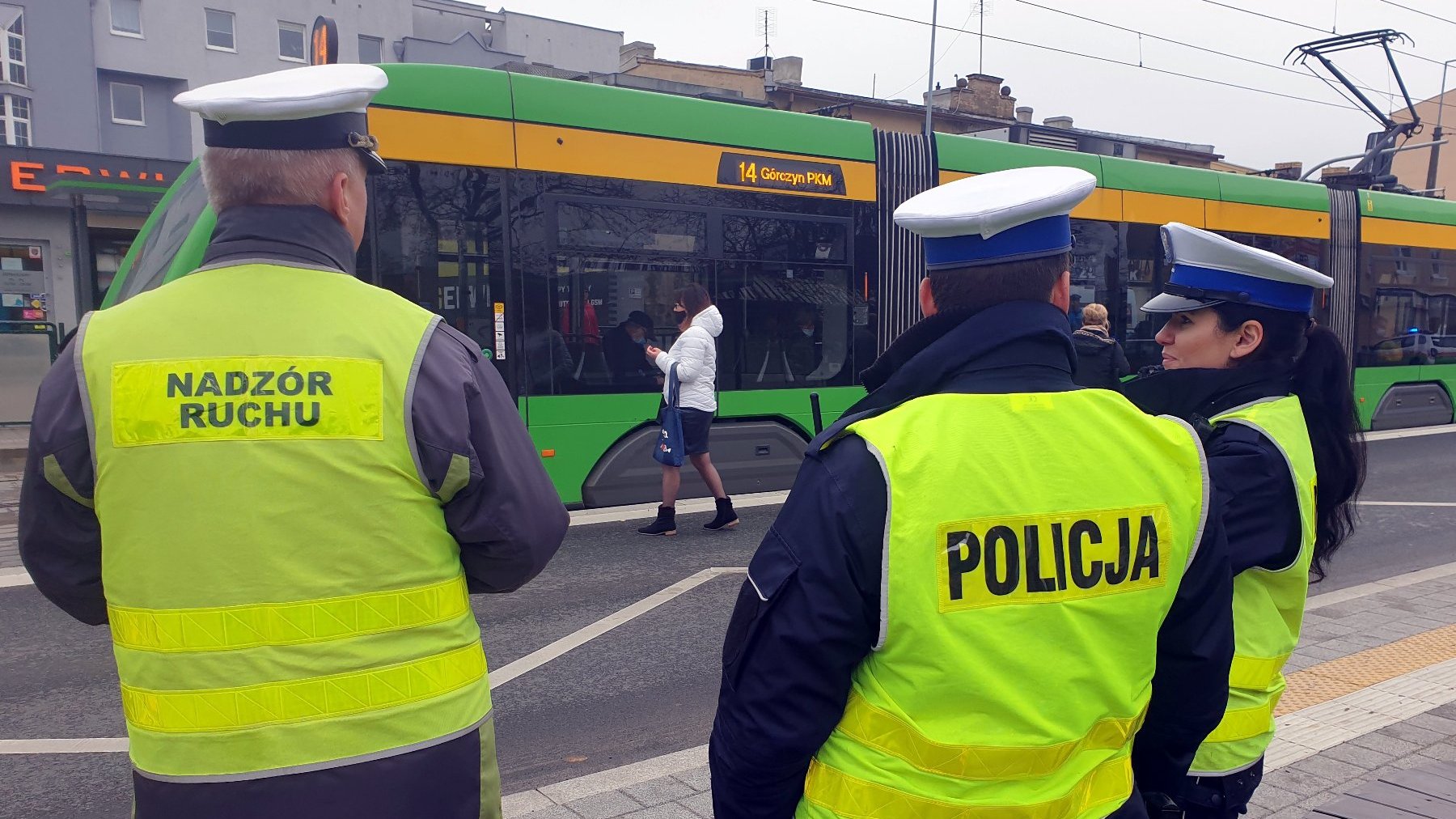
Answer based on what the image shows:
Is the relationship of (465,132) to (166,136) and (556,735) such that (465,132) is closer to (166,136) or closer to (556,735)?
(556,735)

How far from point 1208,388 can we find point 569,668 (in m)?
3.56

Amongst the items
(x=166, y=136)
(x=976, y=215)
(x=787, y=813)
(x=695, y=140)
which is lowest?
(x=787, y=813)

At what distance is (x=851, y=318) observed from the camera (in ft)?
31.8

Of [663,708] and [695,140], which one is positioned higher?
[695,140]

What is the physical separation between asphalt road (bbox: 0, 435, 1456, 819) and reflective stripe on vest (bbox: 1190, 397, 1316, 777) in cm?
247

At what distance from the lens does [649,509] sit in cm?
892

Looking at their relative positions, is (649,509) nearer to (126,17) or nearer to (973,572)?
(973,572)

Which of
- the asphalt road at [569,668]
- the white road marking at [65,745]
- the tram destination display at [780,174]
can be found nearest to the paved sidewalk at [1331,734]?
the asphalt road at [569,668]

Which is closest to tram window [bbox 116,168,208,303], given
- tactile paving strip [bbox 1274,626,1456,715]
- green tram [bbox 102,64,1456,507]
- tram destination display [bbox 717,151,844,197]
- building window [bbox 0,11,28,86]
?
green tram [bbox 102,64,1456,507]

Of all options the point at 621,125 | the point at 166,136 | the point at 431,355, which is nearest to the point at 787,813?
the point at 431,355

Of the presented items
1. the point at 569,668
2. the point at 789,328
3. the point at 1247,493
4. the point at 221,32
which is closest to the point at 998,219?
the point at 1247,493

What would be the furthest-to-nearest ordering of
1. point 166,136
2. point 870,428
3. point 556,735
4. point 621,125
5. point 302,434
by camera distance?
point 166,136, point 621,125, point 556,735, point 302,434, point 870,428

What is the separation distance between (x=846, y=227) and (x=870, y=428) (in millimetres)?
8380

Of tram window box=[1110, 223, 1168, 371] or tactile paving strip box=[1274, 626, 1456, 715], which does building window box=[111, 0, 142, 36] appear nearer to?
tram window box=[1110, 223, 1168, 371]
